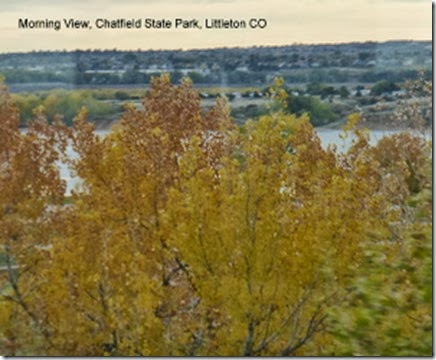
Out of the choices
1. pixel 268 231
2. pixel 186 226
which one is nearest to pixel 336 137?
pixel 268 231

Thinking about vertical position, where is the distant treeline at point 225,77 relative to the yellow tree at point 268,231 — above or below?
above

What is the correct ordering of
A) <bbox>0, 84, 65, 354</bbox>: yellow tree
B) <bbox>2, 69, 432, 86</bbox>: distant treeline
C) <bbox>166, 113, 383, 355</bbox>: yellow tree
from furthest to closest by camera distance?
1. <bbox>0, 84, 65, 354</bbox>: yellow tree
2. <bbox>2, 69, 432, 86</bbox>: distant treeline
3. <bbox>166, 113, 383, 355</bbox>: yellow tree

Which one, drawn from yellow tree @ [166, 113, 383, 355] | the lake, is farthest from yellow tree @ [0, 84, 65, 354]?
yellow tree @ [166, 113, 383, 355]

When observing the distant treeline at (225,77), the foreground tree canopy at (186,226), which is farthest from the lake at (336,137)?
the distant treeline at (225,77)

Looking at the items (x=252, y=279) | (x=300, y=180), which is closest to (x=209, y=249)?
(x=252, y=279)

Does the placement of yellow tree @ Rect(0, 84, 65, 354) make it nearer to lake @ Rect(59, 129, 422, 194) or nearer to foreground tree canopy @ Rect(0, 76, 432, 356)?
foreground tree canopy @ Rect(0, 76, 432, 356)

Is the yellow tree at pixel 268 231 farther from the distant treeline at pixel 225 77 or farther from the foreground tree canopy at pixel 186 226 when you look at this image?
the distant treeline at pixel 225 77

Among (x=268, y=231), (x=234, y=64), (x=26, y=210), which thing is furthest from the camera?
(x=26, y=210)

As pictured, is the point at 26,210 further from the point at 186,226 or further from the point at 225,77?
the point at 225,77

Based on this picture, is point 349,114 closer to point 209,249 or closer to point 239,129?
point 239,129
